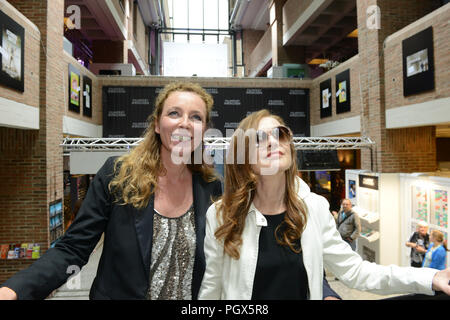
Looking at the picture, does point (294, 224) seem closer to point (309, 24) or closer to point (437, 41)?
point (437, 41)

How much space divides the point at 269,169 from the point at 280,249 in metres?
0.37

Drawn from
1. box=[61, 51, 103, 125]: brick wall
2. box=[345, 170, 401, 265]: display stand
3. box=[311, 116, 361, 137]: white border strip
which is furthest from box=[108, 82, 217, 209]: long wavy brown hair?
box=[311, 116, 361, 137]: white border strip

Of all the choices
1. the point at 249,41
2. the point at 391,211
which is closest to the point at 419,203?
the point at 391,211

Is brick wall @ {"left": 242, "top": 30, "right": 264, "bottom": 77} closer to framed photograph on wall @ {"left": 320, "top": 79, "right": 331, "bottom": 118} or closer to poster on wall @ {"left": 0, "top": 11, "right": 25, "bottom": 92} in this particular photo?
framed photograph on wall @ {"left": 320, "top": 79, "right": 331, "bottom": 118}

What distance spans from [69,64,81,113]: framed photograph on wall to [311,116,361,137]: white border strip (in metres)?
8.46

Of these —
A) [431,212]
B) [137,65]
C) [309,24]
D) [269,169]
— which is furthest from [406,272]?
[137,65]

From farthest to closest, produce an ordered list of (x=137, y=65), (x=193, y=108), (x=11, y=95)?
(x=137, y=65), (x=11, y=95), (x=193, y=108)

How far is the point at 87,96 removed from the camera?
10352 mm

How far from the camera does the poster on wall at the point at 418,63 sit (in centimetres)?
608

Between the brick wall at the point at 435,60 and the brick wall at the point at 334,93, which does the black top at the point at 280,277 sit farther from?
the brick wall at the point at 334,93

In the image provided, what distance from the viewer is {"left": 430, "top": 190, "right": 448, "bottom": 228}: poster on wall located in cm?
595

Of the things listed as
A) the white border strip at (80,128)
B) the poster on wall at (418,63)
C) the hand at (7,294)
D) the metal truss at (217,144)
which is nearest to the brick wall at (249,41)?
the white border strip at (80,128)
